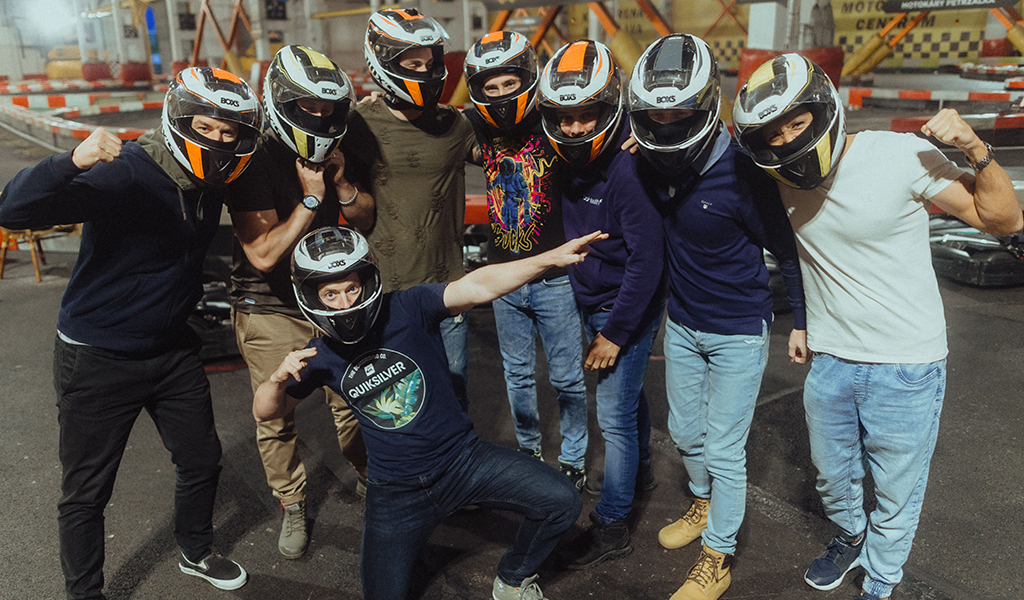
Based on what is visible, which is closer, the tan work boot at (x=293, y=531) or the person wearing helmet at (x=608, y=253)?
the person wearing helmet at (x=608, y=253)

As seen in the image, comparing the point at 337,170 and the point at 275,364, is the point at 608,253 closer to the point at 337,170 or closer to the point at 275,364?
the point at 337,170

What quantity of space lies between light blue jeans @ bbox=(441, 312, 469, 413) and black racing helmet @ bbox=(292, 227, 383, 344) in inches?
31.6

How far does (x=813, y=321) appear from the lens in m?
2.59

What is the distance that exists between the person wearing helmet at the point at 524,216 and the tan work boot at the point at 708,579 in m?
0.78

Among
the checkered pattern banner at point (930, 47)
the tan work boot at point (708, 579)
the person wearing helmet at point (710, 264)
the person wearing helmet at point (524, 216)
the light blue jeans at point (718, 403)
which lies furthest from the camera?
the checkered pattern banner at point (930, 47)

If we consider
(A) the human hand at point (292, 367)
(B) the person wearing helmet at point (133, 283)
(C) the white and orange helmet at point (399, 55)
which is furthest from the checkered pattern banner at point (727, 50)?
(A) the human hand at point (292, 367)

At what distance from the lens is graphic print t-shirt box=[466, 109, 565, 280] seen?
3023mm

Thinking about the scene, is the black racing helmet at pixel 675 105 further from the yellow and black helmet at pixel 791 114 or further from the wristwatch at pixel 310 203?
the wristwatch at pixel 310 203

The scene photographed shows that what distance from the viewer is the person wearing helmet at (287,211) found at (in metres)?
2.81

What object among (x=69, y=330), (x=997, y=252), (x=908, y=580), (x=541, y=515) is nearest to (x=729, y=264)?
(x=541, y=515)

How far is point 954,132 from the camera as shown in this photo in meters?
→ 2.04

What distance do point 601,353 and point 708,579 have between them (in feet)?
3.20

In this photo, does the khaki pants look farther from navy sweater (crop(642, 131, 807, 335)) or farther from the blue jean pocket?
the blue jean pocket

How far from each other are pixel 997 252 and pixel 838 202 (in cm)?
496
